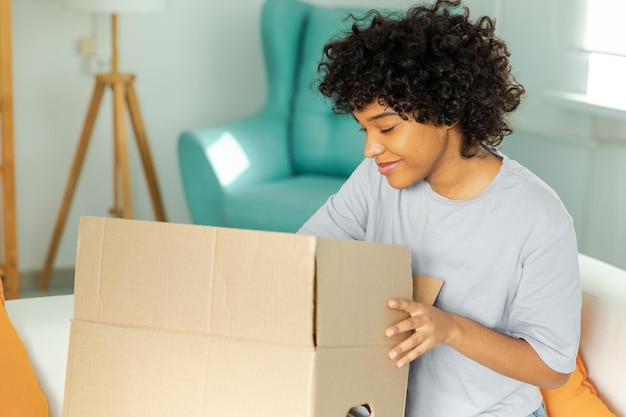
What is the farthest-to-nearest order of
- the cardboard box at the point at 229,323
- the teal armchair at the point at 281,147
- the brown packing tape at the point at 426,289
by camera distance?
the teal armchair at the point at 281,147, the brown packing tape at the point at 426,289, the cardboard box at the point at 229,323

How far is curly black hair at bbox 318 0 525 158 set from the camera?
120 cm

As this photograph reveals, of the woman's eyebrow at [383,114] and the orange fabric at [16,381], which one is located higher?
the woman's eyebrow at [383,114]

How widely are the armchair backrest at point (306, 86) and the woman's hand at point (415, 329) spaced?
2.08m

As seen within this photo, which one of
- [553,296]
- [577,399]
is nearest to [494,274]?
[553,296]

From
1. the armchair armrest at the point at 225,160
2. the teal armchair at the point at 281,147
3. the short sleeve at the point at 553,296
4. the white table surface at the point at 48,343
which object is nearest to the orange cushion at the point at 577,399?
the short sleeve at the point at 553,296

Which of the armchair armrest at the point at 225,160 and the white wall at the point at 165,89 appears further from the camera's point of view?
the white wall at the point at 165,89

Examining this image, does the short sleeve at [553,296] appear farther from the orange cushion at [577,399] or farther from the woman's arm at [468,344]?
the orange cushion at [577,399]

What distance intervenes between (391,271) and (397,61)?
0.91ft

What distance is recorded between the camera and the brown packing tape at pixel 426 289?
119 centimetres

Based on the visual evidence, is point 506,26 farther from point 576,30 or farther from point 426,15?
point 426,15

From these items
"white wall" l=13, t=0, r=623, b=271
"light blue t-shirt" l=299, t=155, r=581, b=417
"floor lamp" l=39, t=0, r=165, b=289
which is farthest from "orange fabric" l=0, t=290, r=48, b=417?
"white wall" l=13, t=0, r=623, b=271

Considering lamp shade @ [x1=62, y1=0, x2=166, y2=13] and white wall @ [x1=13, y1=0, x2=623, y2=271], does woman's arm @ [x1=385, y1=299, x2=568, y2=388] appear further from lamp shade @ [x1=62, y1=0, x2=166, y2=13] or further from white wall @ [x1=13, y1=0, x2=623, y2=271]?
lamp shade @ [x1=62, y1=0, x2=166, y2=13]

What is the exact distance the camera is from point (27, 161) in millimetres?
3541

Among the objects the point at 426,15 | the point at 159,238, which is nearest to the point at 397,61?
the point at 426,15
